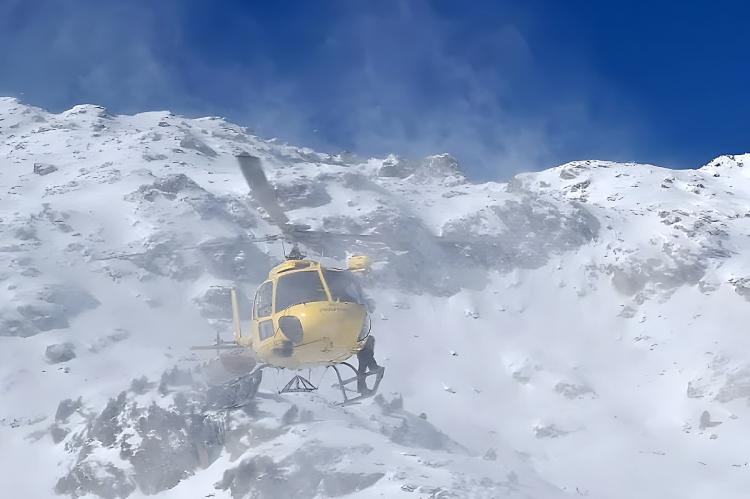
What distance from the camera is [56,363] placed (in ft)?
184

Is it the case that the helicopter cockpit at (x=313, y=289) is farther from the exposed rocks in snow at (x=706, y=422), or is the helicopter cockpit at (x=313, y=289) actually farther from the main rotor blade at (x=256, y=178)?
the exposed rocks in snow at (x=706, y=422)

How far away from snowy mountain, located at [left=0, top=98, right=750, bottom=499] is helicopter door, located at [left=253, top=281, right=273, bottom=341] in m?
11.0

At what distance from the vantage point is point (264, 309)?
771 inches

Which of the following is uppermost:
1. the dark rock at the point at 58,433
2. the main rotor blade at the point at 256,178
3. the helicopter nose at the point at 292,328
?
the dark rock at the point at 58,433

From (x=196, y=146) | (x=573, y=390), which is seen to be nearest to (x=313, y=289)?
(x=573, y=390)

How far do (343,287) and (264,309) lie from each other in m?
2.13

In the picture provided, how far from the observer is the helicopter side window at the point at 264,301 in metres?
19.3

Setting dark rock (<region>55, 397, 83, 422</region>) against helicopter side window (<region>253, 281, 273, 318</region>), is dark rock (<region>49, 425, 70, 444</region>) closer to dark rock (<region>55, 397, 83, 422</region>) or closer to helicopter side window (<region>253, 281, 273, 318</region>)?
dark rock (<region>55, 397, 83, 422</region>)

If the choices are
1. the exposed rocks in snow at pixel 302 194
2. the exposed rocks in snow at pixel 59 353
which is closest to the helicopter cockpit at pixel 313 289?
the exposed rocks in snow at pixel 59 353

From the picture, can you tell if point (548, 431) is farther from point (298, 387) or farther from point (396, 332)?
point (298, 387)

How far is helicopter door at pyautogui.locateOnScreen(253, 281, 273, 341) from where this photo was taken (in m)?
19.2

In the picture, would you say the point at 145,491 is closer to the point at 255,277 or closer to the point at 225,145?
the point at 255,277

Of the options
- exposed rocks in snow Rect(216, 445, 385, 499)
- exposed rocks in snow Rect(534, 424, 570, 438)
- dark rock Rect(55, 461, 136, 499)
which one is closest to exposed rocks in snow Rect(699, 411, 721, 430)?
exposed rocks in snow Rect(534, 424, 570, 438)

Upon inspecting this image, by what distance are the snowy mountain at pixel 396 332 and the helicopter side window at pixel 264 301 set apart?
10972 millimetres
